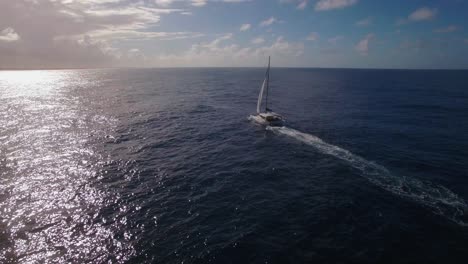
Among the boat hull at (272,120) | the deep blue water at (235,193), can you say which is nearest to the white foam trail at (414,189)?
the deep blue water at (235,193)

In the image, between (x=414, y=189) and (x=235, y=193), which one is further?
(x=235, y=193)

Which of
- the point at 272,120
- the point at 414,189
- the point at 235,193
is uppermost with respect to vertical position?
the point at 272,120

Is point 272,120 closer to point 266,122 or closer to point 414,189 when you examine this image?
point 266,122

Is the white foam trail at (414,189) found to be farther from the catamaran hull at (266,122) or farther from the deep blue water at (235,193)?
the catamaran hull at (266,122)

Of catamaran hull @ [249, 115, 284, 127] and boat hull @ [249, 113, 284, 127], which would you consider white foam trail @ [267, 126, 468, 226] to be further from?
boat hull @ [249, 113, 284, 127]

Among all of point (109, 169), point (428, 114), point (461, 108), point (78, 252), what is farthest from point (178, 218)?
point (461, 108)

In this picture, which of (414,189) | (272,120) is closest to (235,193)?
(414,189)
